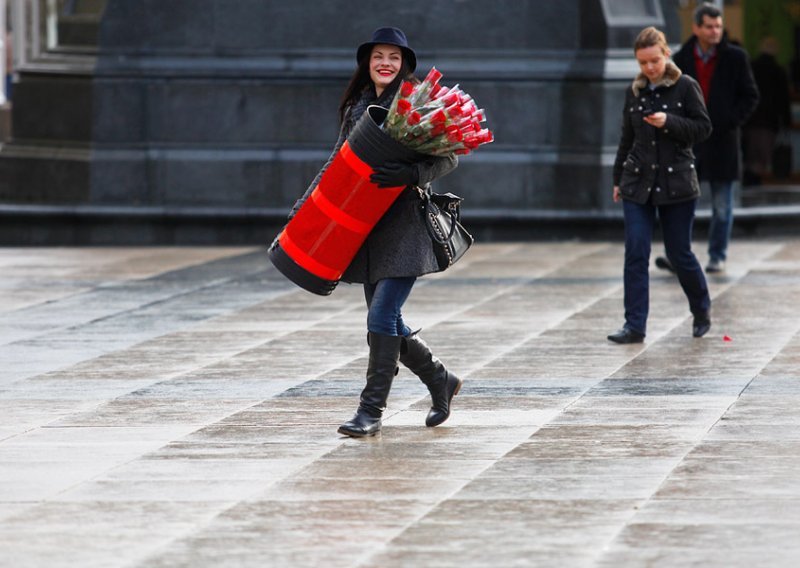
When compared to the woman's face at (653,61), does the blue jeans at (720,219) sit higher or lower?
lower

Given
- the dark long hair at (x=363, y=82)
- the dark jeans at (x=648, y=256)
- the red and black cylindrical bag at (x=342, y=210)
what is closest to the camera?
the red and black cylindrical bag at (x=342, y=210)

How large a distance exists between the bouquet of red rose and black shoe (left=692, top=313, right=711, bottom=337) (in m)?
3.39

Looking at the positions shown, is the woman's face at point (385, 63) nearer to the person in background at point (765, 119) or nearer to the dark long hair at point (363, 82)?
the dark long hair at point (363, 82)

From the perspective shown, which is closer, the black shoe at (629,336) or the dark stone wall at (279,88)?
the black shoe at (629,336)

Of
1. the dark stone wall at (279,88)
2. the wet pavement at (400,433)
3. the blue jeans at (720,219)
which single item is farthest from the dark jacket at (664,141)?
the dark stone wall at (279,88)

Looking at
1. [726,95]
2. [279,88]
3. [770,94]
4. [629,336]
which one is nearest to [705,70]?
[726,95]

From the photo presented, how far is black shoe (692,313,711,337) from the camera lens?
34.3ft

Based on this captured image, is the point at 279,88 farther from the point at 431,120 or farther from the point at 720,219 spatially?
the point at 431,120

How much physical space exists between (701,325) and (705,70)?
12.1 ft

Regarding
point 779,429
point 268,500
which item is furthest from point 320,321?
point 268,500

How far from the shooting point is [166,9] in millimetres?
17234

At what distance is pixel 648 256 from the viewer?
10422 mm

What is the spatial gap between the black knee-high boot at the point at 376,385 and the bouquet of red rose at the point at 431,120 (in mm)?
795

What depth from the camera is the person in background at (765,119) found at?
72.8 feet
